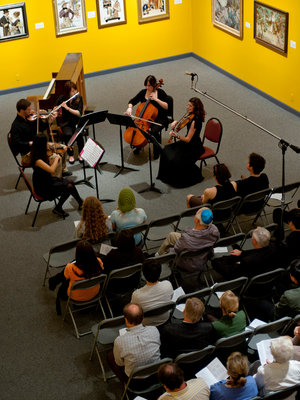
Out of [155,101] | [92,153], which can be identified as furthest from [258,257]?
[155,101]

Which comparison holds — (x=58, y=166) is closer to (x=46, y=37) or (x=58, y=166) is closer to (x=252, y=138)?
(x=252, y=138)

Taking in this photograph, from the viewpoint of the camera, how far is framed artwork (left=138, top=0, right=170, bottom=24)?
504 inches

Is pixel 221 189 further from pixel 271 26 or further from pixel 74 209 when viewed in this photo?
pixel 271 26

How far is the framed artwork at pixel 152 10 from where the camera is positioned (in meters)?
12.8

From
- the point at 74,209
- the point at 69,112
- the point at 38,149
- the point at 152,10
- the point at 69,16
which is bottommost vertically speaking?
the point at 74,209

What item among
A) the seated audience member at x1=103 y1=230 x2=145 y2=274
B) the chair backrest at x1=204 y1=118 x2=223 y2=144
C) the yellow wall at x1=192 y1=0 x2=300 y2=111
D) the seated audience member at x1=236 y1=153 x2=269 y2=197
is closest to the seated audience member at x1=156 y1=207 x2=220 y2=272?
the seated audience member at x1=103 y1=230 x2=145 y2=274

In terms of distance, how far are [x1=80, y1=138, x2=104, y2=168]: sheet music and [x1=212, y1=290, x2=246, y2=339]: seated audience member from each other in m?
3.10

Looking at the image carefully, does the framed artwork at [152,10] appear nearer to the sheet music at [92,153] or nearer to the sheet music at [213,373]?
the sheet music at [92,153]

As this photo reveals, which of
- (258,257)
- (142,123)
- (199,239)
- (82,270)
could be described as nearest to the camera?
(82,270)

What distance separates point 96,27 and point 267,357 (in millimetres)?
9276

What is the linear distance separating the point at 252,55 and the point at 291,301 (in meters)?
6.99

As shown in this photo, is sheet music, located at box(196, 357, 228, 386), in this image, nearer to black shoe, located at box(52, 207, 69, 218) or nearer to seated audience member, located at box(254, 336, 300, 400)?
seated audience member, located at box(254, 336, 300, 400)

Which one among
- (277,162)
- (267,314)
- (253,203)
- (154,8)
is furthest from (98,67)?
(267,314)

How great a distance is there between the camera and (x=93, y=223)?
6574 millimetres
